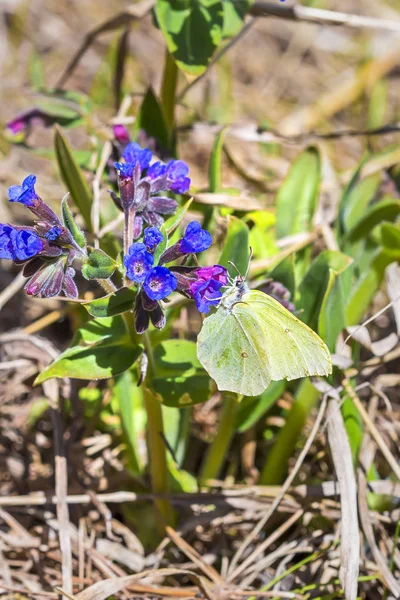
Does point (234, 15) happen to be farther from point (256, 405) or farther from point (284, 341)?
point (256, 405)

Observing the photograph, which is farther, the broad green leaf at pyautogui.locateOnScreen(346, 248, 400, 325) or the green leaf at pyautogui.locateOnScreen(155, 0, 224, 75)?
the broad green leaf at pyautogui.locateOnScreen(346, 248, 400, 325)

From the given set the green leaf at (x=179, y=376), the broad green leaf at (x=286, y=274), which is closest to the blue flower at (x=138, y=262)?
the green leaf at (x=179, y=376)

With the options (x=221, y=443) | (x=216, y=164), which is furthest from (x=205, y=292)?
(x=221, y=443)

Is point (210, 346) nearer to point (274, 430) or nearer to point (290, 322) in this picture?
point (290, 322)

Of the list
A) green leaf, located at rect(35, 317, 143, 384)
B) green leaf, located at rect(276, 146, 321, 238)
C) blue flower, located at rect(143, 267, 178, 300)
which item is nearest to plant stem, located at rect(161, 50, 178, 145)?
green leaf, located at rect(276, 146, 321, 238)

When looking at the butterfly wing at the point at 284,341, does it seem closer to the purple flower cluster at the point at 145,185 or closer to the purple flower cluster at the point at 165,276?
the purple flower cluster at the point at 165,276

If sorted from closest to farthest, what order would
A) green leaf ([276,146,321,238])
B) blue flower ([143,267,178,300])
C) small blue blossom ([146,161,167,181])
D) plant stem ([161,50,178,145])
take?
blue flower ([143,267,178,300])
small blue blossom ([146,161,167,181])
plant stem ([161,50,178,145])
green leaf ([276,146,321,238])

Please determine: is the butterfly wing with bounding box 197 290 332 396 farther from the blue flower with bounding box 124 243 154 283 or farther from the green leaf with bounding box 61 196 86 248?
the green leaf with bounding box 61 196 86 248
